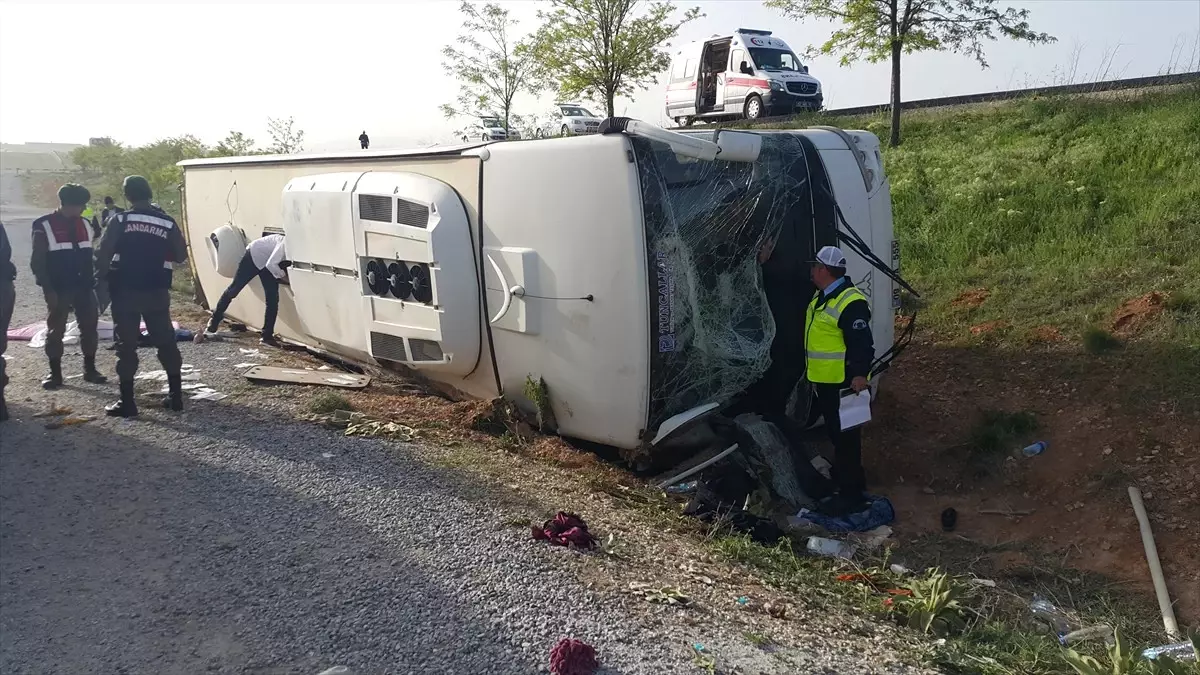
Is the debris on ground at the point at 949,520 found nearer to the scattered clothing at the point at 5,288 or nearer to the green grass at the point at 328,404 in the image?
the green grass at the point at 328,404

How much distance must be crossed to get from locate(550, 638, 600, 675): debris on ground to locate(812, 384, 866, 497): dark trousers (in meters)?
2.78

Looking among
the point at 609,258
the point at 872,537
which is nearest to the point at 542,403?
the point at 609,258

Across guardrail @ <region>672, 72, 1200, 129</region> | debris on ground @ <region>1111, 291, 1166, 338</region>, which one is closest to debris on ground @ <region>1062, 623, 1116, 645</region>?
debris on ground @ <region>1111, 291, 1166, 338</region>

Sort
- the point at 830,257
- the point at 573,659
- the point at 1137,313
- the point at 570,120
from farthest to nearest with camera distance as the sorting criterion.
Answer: the point at 570,120
the point at 1137,313
the point at 830,257
the point at 573,659

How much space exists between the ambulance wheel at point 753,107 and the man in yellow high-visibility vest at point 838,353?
1298 cm

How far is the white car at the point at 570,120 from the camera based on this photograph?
21.9m

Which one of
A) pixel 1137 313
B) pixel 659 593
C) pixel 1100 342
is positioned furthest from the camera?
pixel 1137 313

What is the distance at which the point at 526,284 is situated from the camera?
527cm

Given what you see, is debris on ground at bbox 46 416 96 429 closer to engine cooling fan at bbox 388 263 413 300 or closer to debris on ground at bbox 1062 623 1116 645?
engine cooling fan at bbox 388 263 413 300

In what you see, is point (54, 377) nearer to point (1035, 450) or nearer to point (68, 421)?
point (68, 421)

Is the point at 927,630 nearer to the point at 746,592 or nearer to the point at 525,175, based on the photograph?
the point at 746,592

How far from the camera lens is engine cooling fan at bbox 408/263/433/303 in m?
5.78

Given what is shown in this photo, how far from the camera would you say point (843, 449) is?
5.34 metres

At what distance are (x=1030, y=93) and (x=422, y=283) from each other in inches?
459
